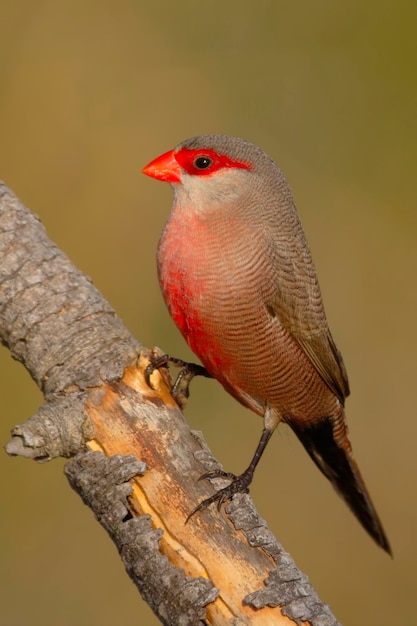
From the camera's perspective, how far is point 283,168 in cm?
703

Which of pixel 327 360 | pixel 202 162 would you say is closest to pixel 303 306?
pixel 327 360

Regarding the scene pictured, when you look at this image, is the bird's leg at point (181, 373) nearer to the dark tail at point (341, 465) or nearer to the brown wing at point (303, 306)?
the brown wing at point (303, 306)

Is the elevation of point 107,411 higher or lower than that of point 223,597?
higher

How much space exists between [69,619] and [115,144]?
3368 mm

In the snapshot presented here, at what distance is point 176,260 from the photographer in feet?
13.8

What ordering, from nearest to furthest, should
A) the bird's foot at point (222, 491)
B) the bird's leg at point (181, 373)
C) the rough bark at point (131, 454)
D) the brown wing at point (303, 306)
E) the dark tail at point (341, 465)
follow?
1. the rough bark at point (131, 454)
2. the bird's foot at point (222, 491)
3. the bird's leg at point (181, 373)
4. the brown wing at point (303, 306)
5. the dark tail at point (341, 465)

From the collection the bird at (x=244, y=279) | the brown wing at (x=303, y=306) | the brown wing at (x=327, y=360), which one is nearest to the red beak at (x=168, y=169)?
the bird at (x=244, y=279)

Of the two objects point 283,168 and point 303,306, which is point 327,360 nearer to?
point 303,306

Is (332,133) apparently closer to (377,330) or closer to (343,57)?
(343,57)

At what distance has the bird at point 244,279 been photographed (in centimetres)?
417

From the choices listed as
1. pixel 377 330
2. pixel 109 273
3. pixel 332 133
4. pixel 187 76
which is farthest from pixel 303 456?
pixel 187 76

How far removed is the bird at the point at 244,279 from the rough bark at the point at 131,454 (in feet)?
1.21

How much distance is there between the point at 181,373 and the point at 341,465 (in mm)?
1213

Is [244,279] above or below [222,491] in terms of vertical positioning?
above
